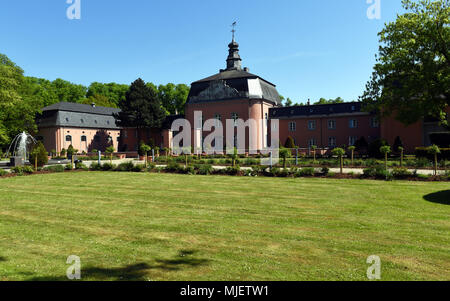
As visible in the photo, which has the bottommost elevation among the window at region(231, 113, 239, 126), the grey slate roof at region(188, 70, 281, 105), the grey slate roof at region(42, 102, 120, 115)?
the window at region(231, 113, 239, 126)

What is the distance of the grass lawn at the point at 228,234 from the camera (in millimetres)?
4176

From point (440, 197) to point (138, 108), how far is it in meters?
42.5

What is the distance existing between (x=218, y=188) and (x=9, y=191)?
8.50 metres

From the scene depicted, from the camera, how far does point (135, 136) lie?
173ft

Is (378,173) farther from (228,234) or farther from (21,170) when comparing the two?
(21,170)

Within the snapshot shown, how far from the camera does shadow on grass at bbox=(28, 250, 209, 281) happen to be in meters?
3.90

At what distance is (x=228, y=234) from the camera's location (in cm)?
588

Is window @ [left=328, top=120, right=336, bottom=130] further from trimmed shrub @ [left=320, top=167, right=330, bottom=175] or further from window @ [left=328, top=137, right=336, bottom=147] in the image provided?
trimmed shrub @ [left=320, top=167, right=330, bottom=175]

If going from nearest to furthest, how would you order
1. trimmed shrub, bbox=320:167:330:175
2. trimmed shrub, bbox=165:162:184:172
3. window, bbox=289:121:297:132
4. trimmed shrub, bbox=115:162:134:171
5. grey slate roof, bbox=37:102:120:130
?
trimmed shrub, bbox=320:167:330:175
trimmed shrub, bbox=165:162:184:172
trimmed shrub, bbox=115:162:134:171
window, bbox=289:121:297:132
grey slate roof, bbox=37:102:120:130

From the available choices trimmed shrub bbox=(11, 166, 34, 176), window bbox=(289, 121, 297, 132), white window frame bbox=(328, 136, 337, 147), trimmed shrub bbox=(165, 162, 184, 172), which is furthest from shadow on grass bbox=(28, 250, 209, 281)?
window bbox=(289, 121, 297, 132)

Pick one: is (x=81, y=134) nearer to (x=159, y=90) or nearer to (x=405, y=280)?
(x=159, y=90)

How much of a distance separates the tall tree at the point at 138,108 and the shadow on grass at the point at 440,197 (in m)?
41.1

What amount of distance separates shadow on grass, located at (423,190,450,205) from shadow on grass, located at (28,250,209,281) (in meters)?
7.91

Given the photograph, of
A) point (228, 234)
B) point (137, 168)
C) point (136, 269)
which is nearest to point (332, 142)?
point (137, 168)
